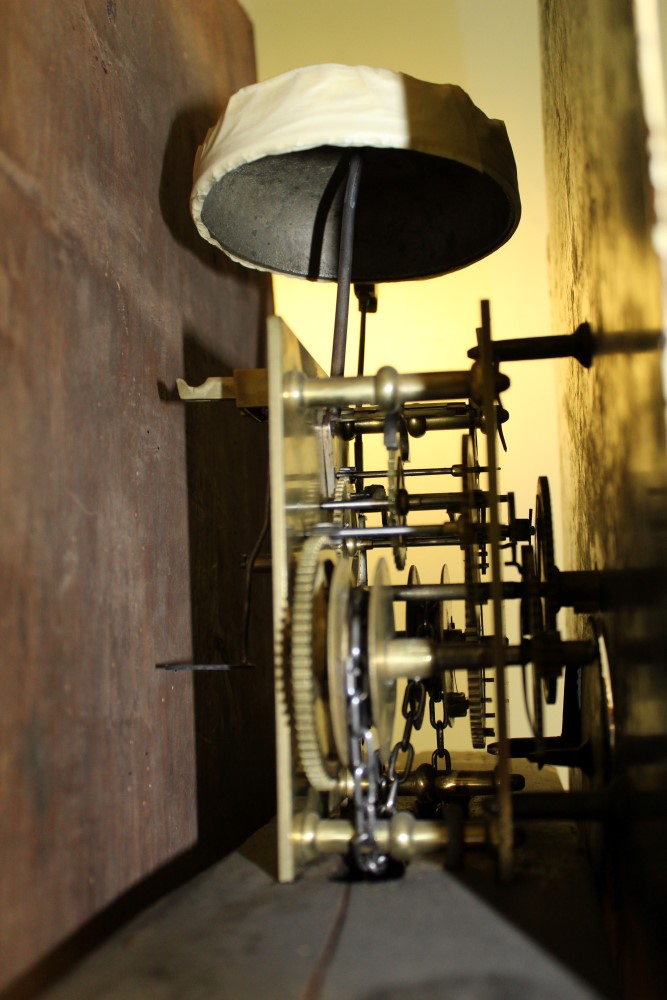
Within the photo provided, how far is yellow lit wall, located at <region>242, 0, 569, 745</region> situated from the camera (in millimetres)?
2377

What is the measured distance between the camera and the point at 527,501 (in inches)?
93.5

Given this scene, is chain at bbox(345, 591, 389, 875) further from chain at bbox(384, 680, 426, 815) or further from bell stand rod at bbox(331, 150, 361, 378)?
bell stand rod at bbox(331, 150, 361, 378)

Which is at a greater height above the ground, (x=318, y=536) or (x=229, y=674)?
(x=318, y=536)

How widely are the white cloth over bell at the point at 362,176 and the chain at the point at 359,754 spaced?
0.61 metres

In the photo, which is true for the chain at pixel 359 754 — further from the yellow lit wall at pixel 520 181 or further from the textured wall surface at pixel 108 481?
the yellow lit wall at pixel 520 181

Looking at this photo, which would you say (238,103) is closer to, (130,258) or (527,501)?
(130,258)

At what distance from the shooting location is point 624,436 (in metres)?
0.99

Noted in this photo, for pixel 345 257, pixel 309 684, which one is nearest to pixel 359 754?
pixel 309 684

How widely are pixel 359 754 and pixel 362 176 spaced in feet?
3.18

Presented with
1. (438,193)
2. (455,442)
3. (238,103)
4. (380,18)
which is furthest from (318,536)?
(380,18)

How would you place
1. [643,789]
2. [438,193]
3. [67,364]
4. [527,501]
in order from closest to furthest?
[643,789] < [67,364] < [438,193] < [527,501]

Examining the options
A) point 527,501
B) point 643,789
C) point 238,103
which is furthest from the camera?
point 527,501

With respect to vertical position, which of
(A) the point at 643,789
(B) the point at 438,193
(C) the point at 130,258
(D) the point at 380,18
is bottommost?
(A) the point at 643,789

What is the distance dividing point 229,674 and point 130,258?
739mm
